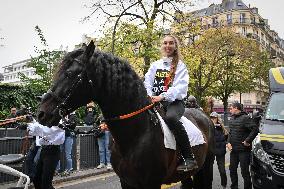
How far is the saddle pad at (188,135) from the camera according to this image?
4715 millimetres

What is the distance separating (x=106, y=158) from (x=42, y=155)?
7392 mm

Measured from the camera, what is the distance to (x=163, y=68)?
17.2 ft

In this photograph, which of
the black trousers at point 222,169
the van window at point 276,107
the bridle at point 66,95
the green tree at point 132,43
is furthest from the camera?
the green tree at point 132,43

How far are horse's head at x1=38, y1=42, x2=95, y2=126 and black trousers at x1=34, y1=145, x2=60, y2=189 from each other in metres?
2.88

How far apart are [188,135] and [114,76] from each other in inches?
65.4

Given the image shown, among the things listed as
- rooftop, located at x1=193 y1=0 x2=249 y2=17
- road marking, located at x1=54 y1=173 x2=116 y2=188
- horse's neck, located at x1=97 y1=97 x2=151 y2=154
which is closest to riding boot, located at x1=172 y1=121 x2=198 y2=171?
horse's neck, located at x1=97 y1=97 x2=151 y2=154

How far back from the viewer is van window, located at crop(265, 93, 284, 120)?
707 centimetres

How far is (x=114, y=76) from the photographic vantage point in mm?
4254

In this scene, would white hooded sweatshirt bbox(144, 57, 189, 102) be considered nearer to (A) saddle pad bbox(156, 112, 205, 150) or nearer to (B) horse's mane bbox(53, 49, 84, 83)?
(A) saddle pad bbox(156, 112, 205, 150)

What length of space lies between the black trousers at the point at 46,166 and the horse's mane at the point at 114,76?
2.90 meters

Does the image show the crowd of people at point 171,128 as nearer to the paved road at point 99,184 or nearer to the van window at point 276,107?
the paved road at point 99,184

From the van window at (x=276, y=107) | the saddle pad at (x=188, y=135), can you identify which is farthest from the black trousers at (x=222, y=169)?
the saddle pad at (x=188, y=135)

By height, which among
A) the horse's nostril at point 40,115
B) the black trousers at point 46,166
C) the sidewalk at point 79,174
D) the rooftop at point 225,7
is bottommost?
the sidewalk at point 79,174

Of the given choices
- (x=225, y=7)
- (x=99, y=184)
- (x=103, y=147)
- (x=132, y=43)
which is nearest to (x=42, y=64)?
(x=132, y=43)
